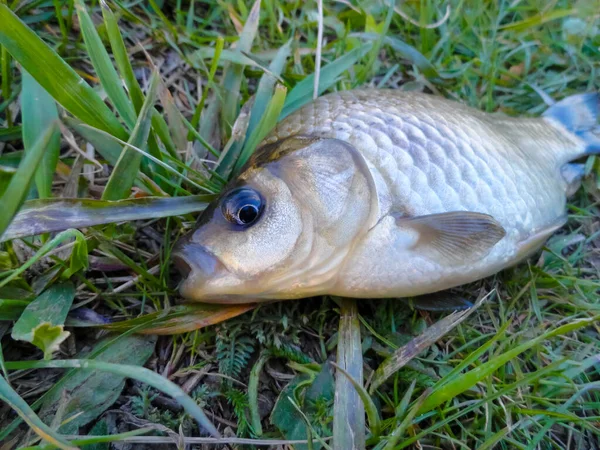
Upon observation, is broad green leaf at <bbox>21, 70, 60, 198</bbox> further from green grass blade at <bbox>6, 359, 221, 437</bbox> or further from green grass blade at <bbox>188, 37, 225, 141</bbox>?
green grass blade at <bbox>6, 359, 221, 437</bbox>

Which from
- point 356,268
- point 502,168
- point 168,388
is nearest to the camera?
point 168,388

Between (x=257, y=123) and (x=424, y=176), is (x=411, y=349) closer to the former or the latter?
(x=424, y=176)

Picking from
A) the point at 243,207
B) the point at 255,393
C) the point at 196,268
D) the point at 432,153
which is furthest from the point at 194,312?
the point at 432,153

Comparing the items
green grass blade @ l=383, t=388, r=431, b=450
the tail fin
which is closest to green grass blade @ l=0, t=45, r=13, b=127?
green grass blade @ l=383, t=388, r=431, b=450

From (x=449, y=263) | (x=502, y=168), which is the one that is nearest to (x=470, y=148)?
(x=502, y=168)

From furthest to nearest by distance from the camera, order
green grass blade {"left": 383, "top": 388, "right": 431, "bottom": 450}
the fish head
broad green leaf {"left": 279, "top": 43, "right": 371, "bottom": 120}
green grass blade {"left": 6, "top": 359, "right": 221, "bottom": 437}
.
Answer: broad green leaf {"left": 279, "top": 43, "right": 371, "bottom": 120} → the fish head → green grass blade {"left": 383, "top": 388, "right": 431, "bottom": 450} → green grass blade {"left": 6, "top": 359, "right": 221, "bottom": 437}

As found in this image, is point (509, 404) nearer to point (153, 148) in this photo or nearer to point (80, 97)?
point (153, 148)

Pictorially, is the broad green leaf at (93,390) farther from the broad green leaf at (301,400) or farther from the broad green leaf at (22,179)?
the broad green leaf at (22,179)
